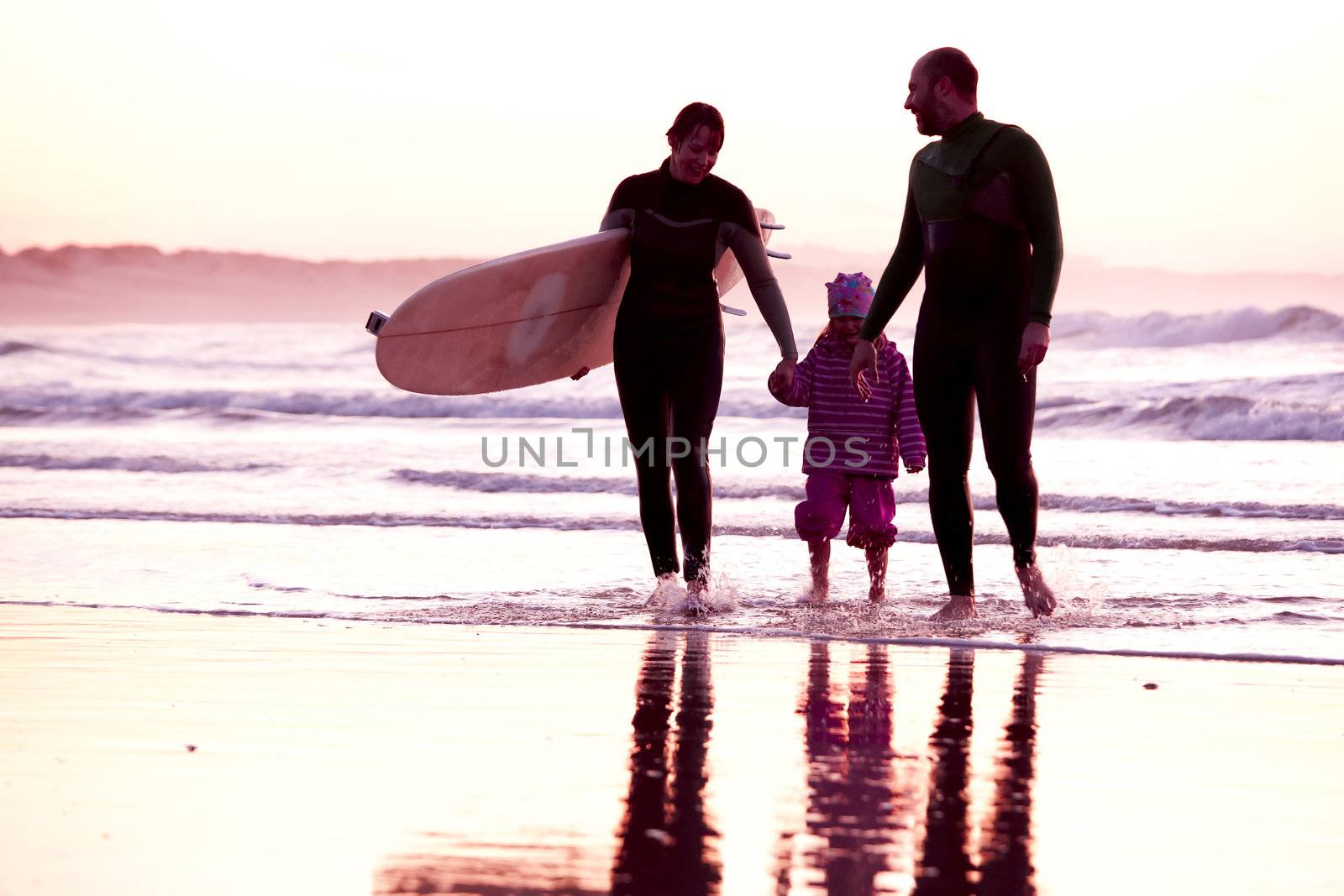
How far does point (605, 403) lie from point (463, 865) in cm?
2147

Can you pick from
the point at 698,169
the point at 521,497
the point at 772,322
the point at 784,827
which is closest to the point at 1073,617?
the point at 772,322

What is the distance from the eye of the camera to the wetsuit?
619 cm

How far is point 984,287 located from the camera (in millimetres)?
5637

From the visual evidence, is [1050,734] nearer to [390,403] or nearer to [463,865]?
[463,865]

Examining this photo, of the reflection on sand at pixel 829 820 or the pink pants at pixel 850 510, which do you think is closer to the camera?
the reflection on sand at pixel 829 820

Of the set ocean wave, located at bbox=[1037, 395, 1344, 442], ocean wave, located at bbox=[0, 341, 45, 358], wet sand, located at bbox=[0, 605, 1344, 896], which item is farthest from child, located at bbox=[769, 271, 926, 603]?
ocean wave, located at bbox=[0, 341, 45, 358]

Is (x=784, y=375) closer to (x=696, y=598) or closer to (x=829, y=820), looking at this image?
(x=696, y=598)

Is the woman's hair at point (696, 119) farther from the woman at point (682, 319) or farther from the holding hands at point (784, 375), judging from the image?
the holding hands at point (784, 375)

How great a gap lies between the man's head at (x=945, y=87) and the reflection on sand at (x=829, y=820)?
2.26 metres

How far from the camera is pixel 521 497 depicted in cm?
1239

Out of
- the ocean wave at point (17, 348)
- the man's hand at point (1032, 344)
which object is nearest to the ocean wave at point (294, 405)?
the ocean wave at point (17, 348)

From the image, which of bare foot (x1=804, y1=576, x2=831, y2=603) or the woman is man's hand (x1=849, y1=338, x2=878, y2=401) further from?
bare foot (x1=804, y1=576, x2=831, y2=603)

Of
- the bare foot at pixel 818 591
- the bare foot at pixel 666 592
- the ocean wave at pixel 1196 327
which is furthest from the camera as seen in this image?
the ocean wave at pixel 1196 327

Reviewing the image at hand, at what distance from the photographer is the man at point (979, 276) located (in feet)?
18.3
